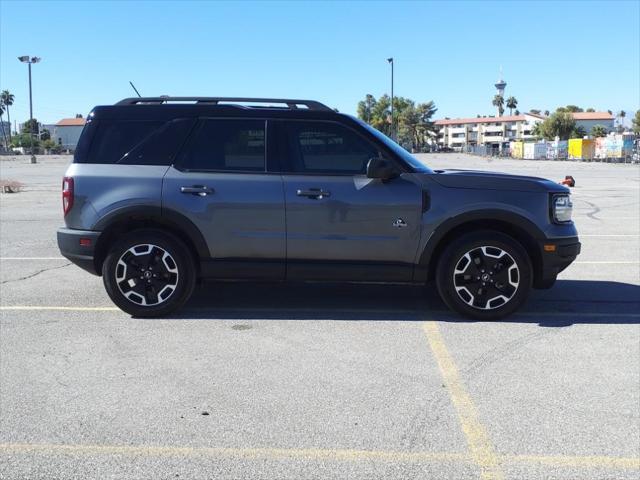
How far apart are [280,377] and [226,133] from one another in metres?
2.45

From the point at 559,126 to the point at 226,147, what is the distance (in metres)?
103

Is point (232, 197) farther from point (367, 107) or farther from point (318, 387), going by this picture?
point (367, 107)

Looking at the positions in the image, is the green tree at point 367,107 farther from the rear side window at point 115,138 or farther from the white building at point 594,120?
the rear side window at point 115,138

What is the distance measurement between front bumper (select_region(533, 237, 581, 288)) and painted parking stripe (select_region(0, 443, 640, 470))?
2.49m

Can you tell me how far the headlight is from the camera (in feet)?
17.8

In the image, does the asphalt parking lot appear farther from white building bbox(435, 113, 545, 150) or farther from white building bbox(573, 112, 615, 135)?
white building bbox(573, 112, 615, 135)

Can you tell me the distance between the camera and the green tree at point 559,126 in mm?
98750

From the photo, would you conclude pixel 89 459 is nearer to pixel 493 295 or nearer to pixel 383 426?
pixel 383 426

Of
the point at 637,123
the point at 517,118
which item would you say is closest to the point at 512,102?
the point at 517,118

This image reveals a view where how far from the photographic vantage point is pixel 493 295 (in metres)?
5.46

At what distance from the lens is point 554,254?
5383 mm

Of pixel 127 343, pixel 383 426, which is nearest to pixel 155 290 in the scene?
pixel 127 343

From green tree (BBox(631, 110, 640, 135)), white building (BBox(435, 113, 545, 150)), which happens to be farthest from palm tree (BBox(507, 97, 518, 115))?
green tree (BBox(631, 110, 640, 135))

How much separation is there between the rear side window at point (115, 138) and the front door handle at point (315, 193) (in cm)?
149
